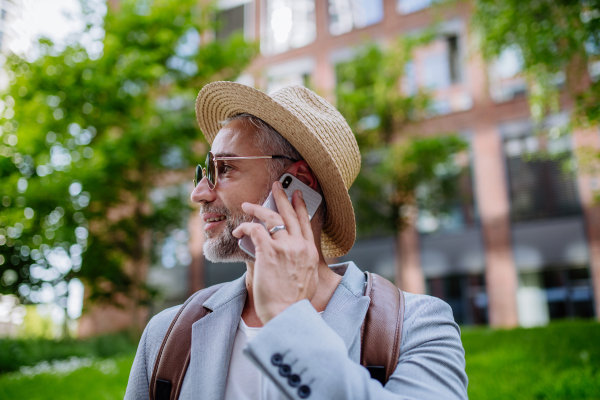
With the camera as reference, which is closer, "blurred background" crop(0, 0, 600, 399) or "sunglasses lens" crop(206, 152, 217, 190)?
"sunglasses lens" crop(206, 152, 217, 190)

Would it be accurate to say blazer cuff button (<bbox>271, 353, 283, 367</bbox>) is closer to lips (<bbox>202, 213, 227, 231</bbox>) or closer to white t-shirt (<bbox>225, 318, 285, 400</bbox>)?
white t-shirt (<bbox>225, 318, 285, 400</bbox>)

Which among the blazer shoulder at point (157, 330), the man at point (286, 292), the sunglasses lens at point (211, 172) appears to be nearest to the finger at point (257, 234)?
the man at point (286, 292)

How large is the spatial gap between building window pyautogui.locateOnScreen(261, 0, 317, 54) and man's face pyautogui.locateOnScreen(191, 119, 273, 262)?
22.1 metres

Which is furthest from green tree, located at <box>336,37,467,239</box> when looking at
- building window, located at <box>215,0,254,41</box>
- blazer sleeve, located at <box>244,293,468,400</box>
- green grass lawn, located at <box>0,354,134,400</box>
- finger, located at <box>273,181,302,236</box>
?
blazer sleeve, located at <box>244,293,468,400</box>

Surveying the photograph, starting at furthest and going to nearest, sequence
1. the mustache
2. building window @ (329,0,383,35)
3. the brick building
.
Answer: building window @ (329,0,383,35) < the brick building < the mustache

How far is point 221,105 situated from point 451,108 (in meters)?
19.2

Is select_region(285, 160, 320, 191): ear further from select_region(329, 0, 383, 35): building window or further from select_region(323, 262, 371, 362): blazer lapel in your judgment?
select_region(329, 0, 383, 35): building window

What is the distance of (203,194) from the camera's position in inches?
69.1

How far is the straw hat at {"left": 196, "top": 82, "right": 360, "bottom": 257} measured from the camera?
5.61 feet

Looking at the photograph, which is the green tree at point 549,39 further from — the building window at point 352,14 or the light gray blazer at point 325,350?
the building window at point 352,14

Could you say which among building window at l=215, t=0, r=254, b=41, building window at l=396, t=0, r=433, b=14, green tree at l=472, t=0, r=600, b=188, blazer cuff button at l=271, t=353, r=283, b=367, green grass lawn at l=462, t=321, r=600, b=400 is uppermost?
building window at l=215, t=0, r=254, b=41

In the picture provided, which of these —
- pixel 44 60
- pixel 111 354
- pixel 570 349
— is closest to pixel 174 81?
pixel 44 60

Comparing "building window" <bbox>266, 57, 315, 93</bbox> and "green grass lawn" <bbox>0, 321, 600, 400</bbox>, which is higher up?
"building window" <bbox>266, 57, 315, 93</bbox>

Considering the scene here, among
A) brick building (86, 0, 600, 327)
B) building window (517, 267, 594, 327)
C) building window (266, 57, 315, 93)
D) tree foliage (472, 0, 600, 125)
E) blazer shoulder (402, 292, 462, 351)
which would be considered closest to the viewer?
blazer shoulder (402, 292, 462, 351)
